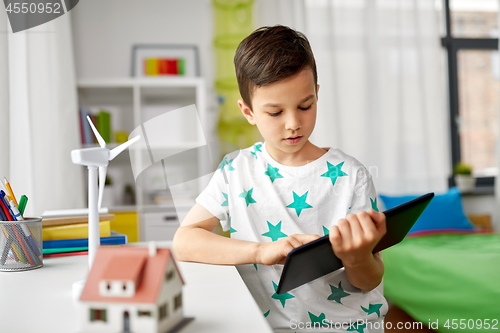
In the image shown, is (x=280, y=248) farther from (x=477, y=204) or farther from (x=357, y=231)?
(x=477, y=204)

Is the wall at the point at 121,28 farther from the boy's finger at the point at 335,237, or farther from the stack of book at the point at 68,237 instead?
the boy's finger at the point at 335,237

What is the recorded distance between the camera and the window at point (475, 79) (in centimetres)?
325

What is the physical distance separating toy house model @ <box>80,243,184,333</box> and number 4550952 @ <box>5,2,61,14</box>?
1474mm

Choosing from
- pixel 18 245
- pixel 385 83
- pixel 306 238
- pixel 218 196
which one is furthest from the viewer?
pixel 385 83

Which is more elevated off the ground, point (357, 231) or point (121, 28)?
point (121, 28)

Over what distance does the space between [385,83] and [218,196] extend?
248cm

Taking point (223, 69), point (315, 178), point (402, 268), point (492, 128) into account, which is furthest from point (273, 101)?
point (492, 128)

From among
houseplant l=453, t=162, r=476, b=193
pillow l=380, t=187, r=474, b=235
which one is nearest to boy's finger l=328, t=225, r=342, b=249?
pillow l=380, t=187, r=474, b=235

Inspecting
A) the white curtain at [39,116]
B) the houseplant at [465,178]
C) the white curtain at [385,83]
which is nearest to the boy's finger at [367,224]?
the white curtain at [39,116]

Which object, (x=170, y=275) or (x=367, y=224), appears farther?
(x=367, y=224)

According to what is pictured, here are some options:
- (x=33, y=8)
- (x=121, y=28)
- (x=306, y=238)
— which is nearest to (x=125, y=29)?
(x=121, y=28)

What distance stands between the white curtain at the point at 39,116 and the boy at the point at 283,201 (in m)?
0.90

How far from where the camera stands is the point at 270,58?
2.44 feet

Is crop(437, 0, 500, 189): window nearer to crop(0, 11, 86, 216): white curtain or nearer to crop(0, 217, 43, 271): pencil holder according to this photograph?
crop(0, 11, 86, 216): white curtain
